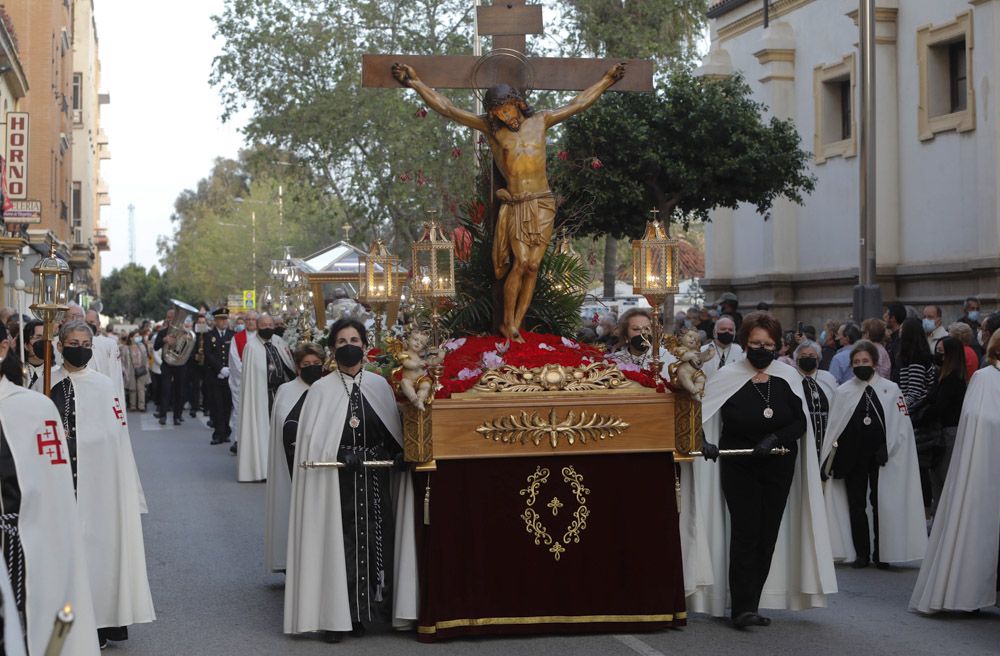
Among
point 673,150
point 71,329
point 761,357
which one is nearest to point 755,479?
point 761,357

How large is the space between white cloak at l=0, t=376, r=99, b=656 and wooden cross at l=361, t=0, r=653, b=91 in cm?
375

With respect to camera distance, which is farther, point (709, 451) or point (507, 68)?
point (507, 68)

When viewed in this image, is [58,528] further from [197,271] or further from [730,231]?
[197,271]

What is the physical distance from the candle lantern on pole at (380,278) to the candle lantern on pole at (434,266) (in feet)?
5.81

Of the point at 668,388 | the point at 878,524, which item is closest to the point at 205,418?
the point at 878,524

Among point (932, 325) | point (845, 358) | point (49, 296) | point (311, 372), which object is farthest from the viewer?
point (932, 325)

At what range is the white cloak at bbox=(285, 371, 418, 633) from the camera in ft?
28.1

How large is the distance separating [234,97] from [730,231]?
50.8 ft

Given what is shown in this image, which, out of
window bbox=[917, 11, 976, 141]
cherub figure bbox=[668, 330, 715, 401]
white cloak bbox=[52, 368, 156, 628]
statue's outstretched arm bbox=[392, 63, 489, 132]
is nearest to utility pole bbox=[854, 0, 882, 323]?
window bbox=[917, 11, 976, 141]

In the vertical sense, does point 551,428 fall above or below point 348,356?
below

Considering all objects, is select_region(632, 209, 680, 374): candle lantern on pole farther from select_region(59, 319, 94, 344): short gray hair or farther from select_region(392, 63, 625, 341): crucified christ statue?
select_region(59, 319, 94, 344): short gray hair

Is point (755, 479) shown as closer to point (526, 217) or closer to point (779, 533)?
point (779, 533)

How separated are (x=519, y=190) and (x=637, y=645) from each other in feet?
9.03

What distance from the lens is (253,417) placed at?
1698cm
